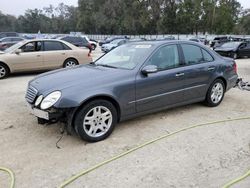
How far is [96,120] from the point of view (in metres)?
4.35

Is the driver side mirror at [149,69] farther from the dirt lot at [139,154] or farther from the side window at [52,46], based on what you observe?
the side window at [52,46]

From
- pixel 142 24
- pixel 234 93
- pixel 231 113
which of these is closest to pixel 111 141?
pixel 231 113

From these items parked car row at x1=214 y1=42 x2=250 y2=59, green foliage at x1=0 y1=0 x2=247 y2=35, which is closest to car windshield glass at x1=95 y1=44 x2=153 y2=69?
parked car row at x1=214 y1=42 x2=250 y2=59

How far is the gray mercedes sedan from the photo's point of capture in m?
4.19

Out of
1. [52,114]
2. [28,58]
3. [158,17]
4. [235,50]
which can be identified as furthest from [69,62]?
[158,17]

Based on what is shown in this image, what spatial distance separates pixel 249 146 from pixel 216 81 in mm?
2131

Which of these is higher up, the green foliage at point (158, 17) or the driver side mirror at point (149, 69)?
the green foliage at point (158, 17)

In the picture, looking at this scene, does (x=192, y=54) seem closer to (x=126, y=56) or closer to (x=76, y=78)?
(x=126, y=56)

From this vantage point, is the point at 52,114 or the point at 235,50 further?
the point at 235,50

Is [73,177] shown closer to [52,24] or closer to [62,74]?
[62,74]

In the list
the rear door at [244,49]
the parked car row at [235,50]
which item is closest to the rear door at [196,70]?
the parked car row at [235,50]

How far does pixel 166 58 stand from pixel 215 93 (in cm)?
160

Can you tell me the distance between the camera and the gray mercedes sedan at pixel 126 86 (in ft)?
13.8

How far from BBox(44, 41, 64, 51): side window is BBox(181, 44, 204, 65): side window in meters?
6.71
